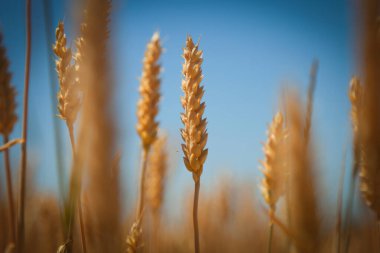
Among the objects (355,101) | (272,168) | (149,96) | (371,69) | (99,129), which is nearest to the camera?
(99,129)

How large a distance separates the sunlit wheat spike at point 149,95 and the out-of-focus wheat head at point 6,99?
0.67 metres

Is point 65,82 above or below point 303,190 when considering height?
above

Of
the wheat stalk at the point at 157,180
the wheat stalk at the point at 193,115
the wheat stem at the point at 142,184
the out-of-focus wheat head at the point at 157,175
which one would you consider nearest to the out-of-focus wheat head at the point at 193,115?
the wheat stalk at the point at 193,115

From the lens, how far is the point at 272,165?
138 cm

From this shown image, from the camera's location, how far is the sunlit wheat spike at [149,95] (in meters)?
1.76

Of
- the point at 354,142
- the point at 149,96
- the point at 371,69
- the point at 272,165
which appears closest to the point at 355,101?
the point at 354,142

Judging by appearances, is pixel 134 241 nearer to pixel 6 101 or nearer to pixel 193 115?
pixel 193 115

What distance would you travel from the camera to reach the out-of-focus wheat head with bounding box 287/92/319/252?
2.02ft

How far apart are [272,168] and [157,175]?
162cm

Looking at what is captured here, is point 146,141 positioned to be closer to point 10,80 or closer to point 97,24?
point 10,80

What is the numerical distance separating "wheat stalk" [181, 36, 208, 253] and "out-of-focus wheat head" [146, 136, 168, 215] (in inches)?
58.3

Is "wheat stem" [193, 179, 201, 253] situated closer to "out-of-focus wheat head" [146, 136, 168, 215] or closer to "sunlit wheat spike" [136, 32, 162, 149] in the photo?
"sunlit wheat spike" [136, 32, 162, 149]

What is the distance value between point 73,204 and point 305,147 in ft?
1.97

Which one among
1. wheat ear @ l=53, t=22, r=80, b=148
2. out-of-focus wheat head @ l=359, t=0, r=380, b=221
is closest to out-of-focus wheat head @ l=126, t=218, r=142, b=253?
wheat ear @ l=53, t=22, r=80, b=148
